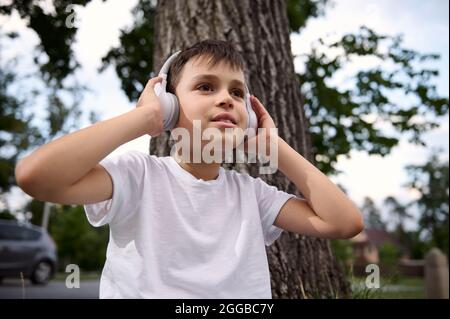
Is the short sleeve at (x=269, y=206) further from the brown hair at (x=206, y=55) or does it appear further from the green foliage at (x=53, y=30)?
the green foliage at (x=53, y=30)

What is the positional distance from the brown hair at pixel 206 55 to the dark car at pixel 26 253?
35.1 feet

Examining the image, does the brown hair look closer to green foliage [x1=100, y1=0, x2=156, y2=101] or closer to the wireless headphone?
the wireless headphone

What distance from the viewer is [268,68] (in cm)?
326

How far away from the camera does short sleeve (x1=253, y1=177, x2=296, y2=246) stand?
1720 millimetres

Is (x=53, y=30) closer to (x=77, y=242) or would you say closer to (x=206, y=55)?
(x=206, y=55)

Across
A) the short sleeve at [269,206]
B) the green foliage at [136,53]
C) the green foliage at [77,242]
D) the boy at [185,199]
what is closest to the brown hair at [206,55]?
the boy at [185,199]

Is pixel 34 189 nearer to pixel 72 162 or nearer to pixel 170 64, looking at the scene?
pixel 72 162

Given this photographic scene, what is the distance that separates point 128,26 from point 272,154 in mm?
5846

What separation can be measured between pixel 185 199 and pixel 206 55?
0.53 metres

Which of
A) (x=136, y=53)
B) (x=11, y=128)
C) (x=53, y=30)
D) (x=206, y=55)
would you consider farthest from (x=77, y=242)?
(x=206, y=55)

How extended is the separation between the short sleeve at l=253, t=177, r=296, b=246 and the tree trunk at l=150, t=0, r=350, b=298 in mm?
1129

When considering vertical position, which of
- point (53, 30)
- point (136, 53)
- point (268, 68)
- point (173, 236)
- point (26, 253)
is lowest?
point (173, 236)

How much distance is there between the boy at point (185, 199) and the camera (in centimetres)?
130

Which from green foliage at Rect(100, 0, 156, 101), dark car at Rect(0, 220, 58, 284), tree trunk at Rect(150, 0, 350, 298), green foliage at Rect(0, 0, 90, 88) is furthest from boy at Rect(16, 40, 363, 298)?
dark car at Rect(0, 220, 58, 284)
